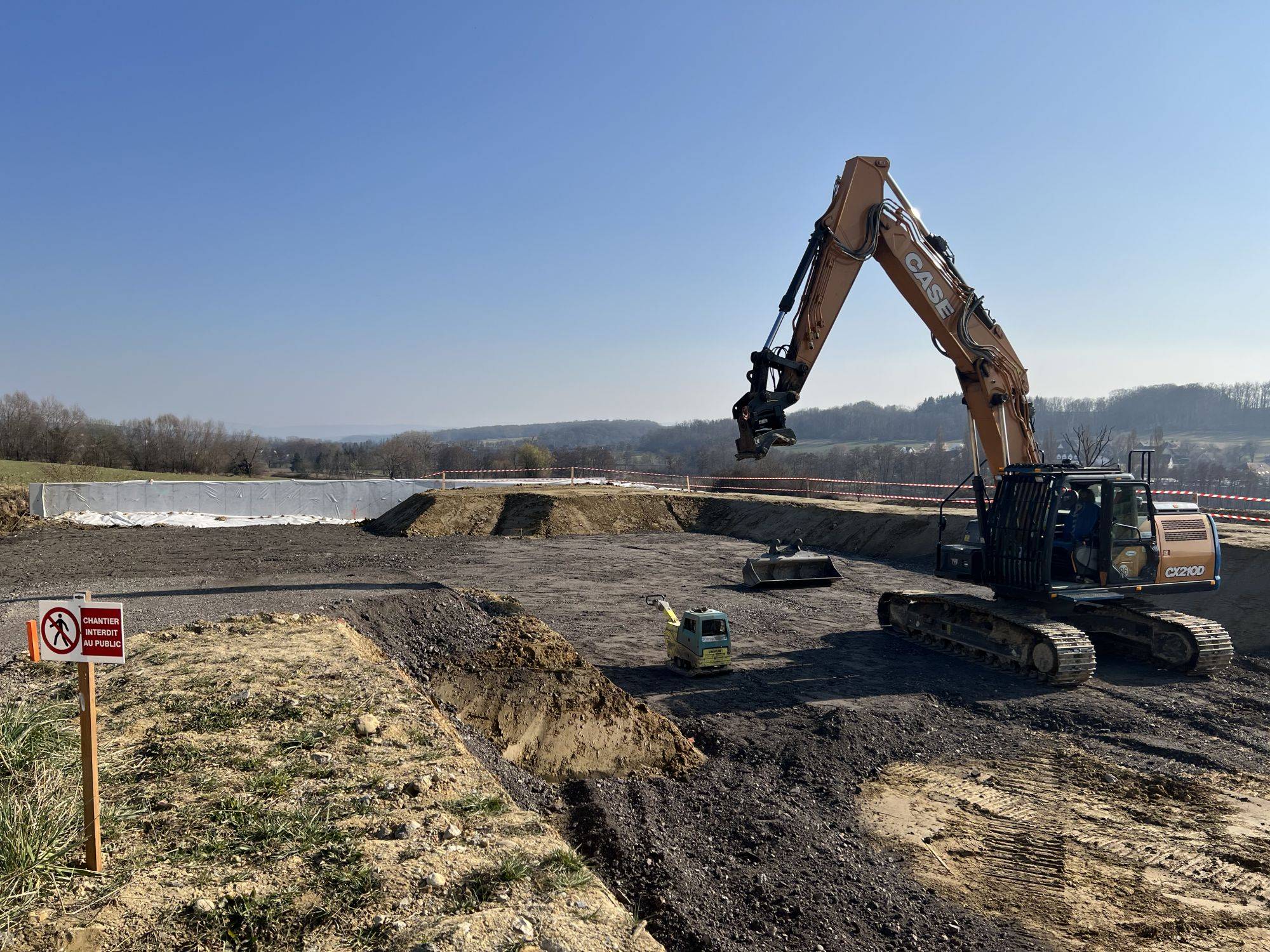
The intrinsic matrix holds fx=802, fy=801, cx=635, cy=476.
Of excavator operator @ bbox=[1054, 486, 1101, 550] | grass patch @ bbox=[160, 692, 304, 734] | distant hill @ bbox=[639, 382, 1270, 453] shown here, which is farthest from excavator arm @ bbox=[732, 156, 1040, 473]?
distant hill @ bbox=[639, 382, 1270, 453]

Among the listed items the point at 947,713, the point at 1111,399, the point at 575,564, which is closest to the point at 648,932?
the point at 947,713

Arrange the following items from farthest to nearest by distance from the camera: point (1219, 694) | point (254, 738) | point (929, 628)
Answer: point (929, 628), point (1219, 694), point (254, 738)

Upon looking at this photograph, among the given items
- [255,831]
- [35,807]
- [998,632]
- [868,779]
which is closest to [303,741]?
[255,831]

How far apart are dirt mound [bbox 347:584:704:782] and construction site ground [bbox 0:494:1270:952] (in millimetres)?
55

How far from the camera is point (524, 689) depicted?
368 inches

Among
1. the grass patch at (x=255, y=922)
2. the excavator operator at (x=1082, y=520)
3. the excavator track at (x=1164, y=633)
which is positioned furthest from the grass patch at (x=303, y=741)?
the excavator track at (x=1164, y=633)

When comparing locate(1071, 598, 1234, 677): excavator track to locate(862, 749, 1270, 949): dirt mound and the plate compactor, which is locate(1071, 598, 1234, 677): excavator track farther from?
the plate compactor

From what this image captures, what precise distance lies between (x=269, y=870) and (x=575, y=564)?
15725 mm

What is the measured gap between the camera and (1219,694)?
9.64m

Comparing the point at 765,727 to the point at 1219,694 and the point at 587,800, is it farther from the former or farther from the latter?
the point at 1219,694

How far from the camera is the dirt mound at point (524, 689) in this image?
7.79m

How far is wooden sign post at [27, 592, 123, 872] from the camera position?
170 inches

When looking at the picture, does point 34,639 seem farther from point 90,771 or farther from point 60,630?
point 90,771

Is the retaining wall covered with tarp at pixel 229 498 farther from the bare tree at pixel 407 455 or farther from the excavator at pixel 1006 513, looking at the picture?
the bare tree at pixel 407 455
